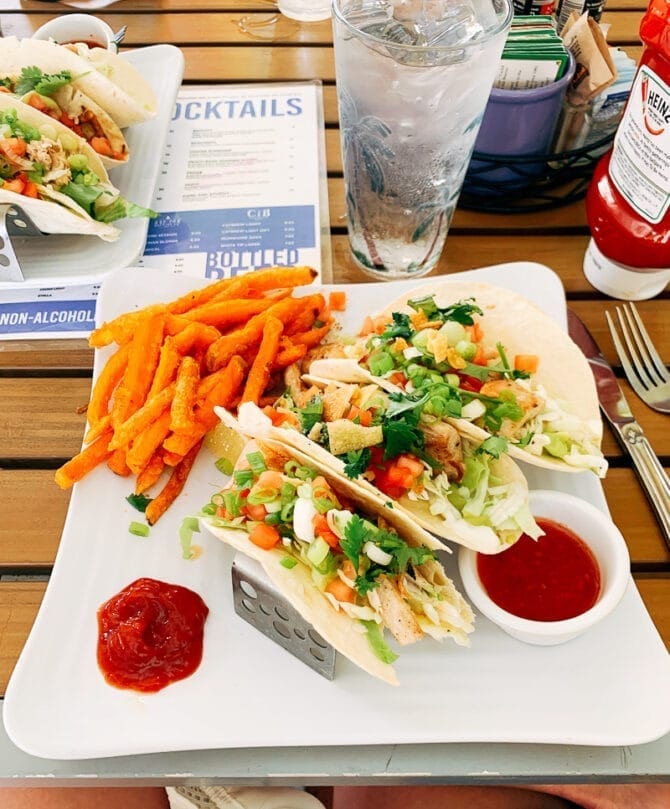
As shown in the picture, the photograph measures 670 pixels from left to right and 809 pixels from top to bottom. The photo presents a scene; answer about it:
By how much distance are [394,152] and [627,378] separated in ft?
2.38

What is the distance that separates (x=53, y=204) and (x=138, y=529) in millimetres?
845

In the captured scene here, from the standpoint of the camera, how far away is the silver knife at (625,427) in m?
1.45

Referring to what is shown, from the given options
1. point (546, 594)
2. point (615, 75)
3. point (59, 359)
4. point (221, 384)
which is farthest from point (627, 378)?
point (59, 359)

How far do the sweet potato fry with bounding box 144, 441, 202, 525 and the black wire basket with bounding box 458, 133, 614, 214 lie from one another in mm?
1061

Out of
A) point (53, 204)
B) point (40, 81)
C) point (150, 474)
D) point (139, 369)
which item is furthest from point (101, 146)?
point (150, 474)

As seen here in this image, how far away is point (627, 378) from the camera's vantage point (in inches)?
64.7

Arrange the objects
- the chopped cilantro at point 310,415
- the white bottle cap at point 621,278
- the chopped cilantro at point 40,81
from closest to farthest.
A: the chopped cilantro at point 310,415 < the white bottle cap at point 621,278 < the chopped cilantro at point 40,81

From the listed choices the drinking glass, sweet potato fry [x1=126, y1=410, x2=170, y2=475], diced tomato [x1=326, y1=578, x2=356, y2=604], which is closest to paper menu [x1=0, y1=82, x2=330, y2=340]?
the drinking glass

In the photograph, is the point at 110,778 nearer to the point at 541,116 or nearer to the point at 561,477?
the point at 561,477

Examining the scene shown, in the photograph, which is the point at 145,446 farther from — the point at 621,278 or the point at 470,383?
the point at 621,278

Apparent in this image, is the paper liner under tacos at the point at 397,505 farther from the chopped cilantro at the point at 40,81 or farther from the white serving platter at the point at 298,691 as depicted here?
the chopped cilantro at the point at 40,81

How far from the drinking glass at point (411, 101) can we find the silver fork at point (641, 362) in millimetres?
497

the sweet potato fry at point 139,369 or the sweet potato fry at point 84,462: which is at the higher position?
the sweet potato fry at point 139,369

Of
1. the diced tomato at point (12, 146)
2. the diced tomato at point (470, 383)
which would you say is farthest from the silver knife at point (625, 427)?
the diced tomato at point (12, 146)
